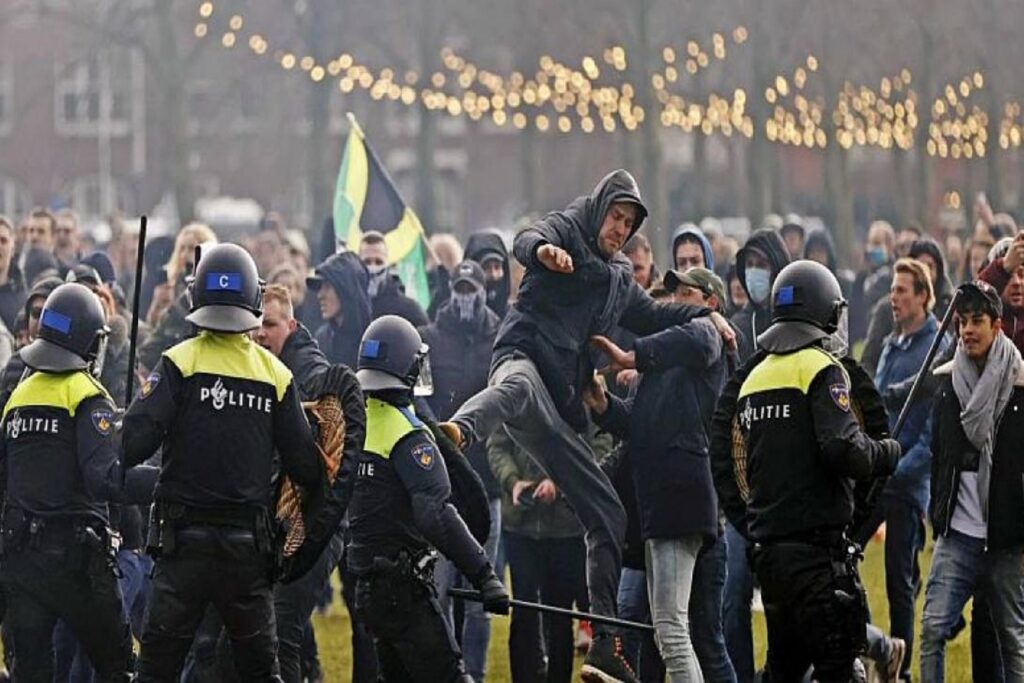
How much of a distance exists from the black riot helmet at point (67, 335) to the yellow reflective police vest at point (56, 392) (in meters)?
0.05

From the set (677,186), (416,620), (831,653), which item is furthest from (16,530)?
(677,186)

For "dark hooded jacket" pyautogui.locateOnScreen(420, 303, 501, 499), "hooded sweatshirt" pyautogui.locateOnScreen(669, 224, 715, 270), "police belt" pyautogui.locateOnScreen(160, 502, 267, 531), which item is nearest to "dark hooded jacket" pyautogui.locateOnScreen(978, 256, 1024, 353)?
"hooded sweatshirt" pyautogui.locateOnScreen(669, 224, 715, 270)

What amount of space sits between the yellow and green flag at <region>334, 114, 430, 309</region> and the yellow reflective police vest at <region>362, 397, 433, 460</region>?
751 centimetres

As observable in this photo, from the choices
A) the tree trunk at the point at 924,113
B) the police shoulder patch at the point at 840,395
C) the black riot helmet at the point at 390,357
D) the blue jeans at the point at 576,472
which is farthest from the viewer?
the tree trunk at the point at 924,113

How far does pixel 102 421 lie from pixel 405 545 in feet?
4.41

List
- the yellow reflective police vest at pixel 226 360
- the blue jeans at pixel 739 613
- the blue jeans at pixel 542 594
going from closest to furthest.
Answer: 1. the yellow reflective police vest at pixel 226 360
2. the blue jeans at pixel 542 594
3. the blue jeans at pixel 739 613

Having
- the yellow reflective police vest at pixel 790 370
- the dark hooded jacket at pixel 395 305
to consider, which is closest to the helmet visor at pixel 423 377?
the yellow reflective police vest at pixel 790 370

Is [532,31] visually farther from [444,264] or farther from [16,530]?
[16,530]

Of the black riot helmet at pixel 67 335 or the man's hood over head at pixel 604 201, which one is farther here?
the man's hood over head at pixel 604 201

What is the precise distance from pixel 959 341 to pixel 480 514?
7.96 feet

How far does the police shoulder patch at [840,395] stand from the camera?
937 cm

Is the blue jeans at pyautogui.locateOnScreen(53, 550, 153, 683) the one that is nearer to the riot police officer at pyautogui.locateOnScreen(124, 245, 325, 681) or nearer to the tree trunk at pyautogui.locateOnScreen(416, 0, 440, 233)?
the riot police officer at pyautogui.locateOnScreen(124, 245, 325, 681)

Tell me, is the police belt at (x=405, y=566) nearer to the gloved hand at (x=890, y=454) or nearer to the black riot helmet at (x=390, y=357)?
the black riot helmet at (x=390, y=357)

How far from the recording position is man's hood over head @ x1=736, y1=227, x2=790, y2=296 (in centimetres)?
1386
